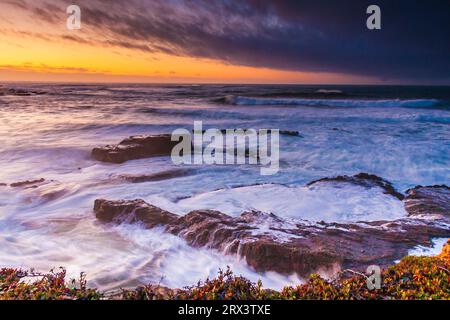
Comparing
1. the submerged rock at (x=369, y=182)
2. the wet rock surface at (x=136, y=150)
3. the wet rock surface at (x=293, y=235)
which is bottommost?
the wet rock surface at (x=293, y=235)

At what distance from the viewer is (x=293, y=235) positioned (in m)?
5.61

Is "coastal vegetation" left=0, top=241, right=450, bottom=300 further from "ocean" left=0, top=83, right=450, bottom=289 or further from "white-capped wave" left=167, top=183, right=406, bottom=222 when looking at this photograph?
"white-capped wave" left=167, top=183, right=406, bottom=222

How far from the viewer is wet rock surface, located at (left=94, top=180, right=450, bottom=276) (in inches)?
194

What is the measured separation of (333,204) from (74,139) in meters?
14.6

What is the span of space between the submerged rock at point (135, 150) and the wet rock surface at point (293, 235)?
19.0ft

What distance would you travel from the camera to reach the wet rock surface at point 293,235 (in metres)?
4.92

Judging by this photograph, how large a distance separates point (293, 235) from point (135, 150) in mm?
8976

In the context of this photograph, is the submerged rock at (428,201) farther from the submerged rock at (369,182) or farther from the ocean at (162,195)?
the submerged rock at (369,182)

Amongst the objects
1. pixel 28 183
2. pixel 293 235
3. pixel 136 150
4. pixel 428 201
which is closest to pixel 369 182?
pixel 428 201

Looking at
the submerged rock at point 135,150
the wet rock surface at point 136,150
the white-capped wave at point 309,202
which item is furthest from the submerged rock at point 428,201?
the submerged rock at point 135,150

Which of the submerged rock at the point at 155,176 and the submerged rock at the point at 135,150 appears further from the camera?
the submerged rock at the point at 135,150
